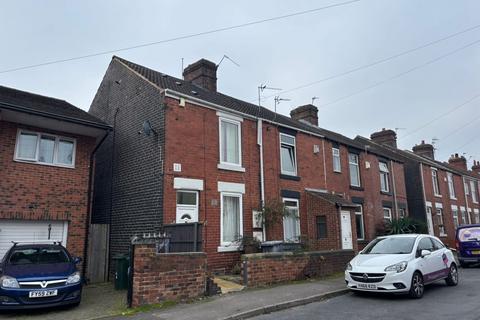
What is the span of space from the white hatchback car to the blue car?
667 centimetres

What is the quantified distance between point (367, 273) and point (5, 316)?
26.6ft

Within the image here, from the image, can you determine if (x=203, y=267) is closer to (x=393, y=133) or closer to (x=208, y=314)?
(x=208, y=314)

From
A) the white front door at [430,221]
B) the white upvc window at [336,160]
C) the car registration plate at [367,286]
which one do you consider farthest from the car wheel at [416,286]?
the white front door at [430,221]

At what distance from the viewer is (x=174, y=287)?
29.5 feet

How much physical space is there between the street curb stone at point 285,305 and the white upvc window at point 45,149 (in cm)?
818

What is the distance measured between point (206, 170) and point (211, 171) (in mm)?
227

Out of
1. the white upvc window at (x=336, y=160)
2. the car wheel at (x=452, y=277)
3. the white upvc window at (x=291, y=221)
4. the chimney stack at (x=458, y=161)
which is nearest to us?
the car wheel at (x=452, y=277)

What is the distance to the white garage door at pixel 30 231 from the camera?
453 inches

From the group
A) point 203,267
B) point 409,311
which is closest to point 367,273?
point 409,311

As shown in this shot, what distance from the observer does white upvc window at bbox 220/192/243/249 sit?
13.0m

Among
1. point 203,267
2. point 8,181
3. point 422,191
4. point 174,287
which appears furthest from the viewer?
point 422,191

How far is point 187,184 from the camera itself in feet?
39.7

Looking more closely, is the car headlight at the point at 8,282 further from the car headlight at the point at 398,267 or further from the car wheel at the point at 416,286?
the car wheel at the point at 416,286

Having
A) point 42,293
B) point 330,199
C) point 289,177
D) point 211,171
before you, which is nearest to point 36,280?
point 42,293
